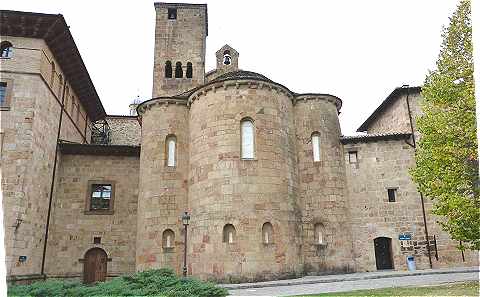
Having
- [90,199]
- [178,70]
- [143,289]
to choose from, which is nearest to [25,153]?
[90,199]

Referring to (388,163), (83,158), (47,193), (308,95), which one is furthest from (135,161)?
(388,163)

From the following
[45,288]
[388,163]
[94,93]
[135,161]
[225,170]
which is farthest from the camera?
[94,93]

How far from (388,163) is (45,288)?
1800cm

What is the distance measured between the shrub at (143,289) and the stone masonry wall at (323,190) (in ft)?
29.2

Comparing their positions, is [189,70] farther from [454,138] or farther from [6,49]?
[454,138]

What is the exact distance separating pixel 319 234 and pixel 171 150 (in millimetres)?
9256

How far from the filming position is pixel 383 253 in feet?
71.5

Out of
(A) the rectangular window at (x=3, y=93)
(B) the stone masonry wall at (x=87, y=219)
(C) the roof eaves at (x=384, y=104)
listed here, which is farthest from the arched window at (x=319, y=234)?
(A) the rectangular window at (x=3, y=93)

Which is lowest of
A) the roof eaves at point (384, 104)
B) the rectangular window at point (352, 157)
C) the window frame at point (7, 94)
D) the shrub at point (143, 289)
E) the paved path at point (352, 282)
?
the paved path at point (352, 282)

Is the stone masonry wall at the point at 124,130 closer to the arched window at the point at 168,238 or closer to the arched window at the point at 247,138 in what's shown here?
the arched window at the point at 168,238

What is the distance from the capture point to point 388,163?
72.9 ft

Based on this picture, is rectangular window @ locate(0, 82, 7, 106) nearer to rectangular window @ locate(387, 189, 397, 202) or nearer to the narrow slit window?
the narrow slit window

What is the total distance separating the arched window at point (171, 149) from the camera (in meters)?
21.4

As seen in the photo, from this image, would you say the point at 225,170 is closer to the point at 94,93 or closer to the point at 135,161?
the point at 135,161
